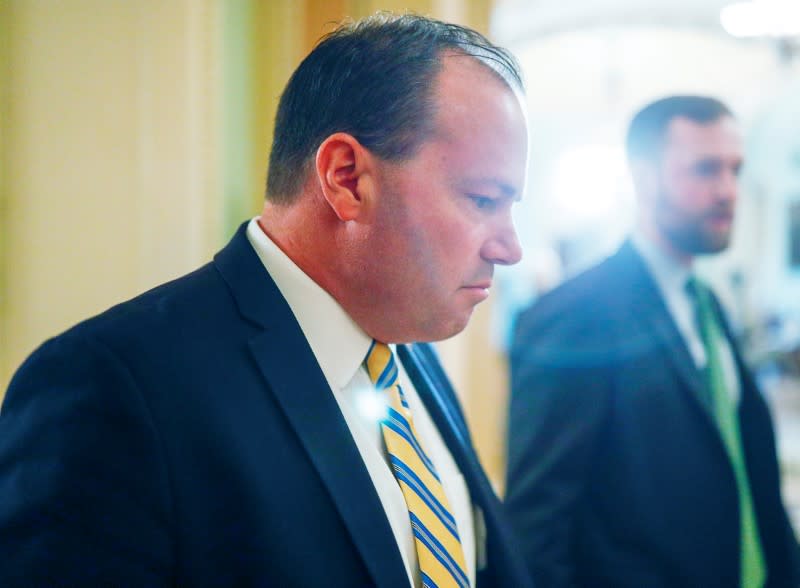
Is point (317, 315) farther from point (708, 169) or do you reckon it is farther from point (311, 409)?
point (708, 169)

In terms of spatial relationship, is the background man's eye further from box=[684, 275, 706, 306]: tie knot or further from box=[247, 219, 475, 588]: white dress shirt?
box=[684, 275, 706, 306]: tie knot

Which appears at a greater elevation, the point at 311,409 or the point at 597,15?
the point at 597,15

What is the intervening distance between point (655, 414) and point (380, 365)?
0.77 metres

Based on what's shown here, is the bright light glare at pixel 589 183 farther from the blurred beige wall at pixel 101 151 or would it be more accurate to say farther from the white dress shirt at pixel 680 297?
the blurred beige wall at pixel 101 151

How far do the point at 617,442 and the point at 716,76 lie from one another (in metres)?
4.88

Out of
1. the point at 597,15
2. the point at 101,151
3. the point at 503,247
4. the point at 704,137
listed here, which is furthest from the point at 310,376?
the point at 597,15

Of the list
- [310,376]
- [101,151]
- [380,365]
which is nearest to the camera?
[310,376]

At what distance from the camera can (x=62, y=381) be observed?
671 millimetres

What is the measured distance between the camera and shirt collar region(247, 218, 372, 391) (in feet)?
2.85

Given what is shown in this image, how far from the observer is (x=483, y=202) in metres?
0.87

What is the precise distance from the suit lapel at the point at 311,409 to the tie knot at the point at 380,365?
10 cm

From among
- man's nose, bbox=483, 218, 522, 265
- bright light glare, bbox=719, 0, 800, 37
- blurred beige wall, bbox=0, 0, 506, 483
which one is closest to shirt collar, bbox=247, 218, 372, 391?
man's nose, bbox=483, 218, 522, 265

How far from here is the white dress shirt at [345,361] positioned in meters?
0.84

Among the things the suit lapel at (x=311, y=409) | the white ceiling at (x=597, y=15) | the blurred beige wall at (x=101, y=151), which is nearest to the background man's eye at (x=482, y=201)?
the suit lapel at (x=311, y=409)
